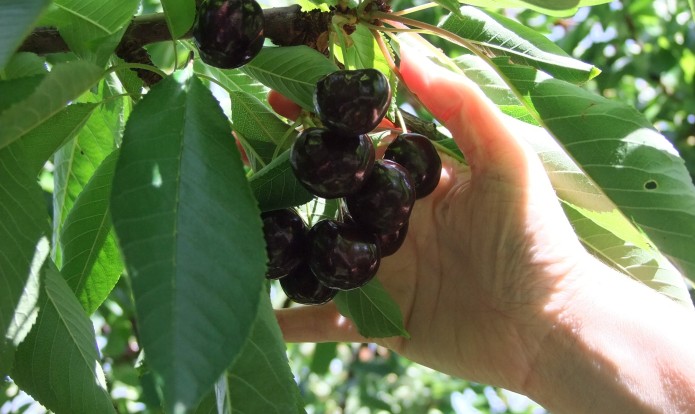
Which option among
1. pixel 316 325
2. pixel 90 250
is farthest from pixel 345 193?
pixel 316 325

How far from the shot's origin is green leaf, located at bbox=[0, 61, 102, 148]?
703 mm

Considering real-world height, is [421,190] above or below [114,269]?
above

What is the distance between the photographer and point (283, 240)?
1.01m

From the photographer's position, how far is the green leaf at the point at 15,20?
0.60 metres

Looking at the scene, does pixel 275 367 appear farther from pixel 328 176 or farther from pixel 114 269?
pixel 114 269

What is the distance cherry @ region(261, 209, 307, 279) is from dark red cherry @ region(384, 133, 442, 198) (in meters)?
0.20

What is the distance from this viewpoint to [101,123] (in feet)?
4.28

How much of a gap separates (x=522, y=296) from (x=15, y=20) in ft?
3.30

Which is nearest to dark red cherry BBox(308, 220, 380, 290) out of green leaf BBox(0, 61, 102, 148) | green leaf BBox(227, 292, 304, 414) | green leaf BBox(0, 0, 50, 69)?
green leaf BBox(227, 292, 304, 414)

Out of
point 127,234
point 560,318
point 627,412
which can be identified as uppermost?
point 127,234

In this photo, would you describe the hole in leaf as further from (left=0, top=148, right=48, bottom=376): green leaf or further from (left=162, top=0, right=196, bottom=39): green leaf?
(left=0, top=148, right=48, bottom=376): green leaf

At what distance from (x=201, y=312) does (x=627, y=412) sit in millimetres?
961

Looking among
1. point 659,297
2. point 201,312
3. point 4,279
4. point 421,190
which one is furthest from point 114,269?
point 659,297

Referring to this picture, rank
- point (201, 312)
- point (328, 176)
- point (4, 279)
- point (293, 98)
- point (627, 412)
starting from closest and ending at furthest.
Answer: point (201, 312), point (4, 279), point (328, 176), point (293, 98), point (627, 412)
